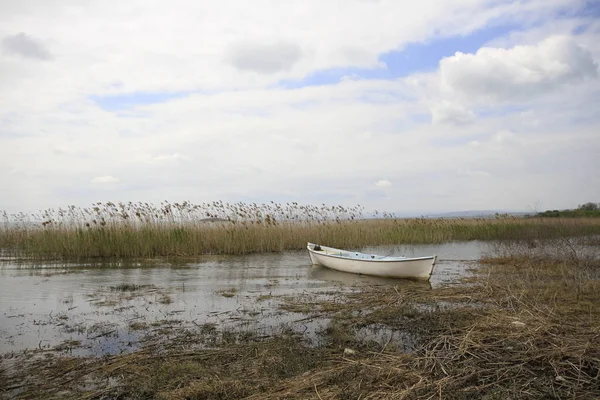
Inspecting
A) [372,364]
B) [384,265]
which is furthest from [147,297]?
[372,364]

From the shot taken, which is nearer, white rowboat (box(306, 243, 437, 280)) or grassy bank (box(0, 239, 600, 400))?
grassy bank (box(0, 239, 600, 400))

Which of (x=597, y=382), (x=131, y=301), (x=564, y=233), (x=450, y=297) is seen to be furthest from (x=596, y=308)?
(x=564, y=233)

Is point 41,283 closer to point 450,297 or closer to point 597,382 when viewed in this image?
point 450,297

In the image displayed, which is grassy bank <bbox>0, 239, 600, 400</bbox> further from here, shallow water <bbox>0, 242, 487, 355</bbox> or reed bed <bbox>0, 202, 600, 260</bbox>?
reed bed <bbox>0, 202, 600, 260</bbox>

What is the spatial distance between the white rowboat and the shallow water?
0.24m

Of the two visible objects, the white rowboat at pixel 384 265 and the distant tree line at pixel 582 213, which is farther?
the distant tree line at pixel 582 213

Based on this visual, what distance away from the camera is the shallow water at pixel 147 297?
680 centimetres

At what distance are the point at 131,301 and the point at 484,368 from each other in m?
6.98

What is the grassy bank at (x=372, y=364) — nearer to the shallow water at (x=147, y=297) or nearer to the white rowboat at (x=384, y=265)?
the shallow water at (x=147, y=297)

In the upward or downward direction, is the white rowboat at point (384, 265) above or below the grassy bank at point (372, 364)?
above

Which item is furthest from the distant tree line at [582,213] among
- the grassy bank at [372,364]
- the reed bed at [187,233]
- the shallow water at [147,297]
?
the grassy bank at [372,364]

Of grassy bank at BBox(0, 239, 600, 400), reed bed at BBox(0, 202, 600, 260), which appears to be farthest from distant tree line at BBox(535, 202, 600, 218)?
grassy bank at BBox(0, 239, 600, 400)

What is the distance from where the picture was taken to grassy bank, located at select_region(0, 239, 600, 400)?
4.26 metres

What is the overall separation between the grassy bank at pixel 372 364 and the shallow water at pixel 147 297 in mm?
779
